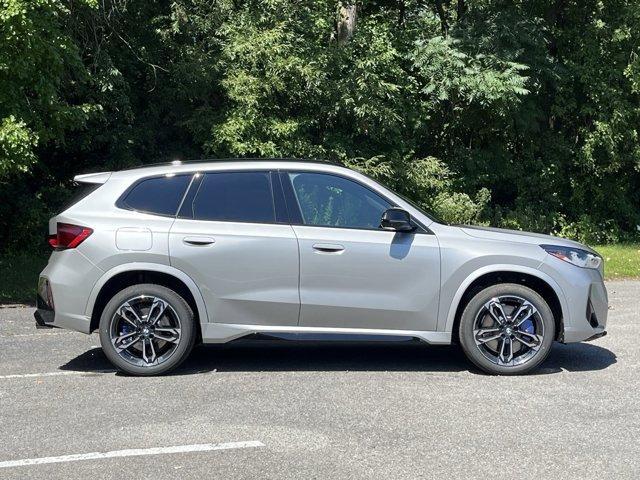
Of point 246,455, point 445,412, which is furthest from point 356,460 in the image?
point 445,412

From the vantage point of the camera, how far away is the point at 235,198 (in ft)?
24.7

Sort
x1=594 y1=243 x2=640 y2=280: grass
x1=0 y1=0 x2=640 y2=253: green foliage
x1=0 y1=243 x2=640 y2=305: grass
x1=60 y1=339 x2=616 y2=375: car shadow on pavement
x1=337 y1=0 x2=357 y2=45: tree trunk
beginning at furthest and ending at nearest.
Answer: x1=337 y1=0 x2=357 y2=45: tree trunk → x1=0 y1=0 x2=640 y2=253: green foliage → x1=594 y1=243 x2=640 y2=280: grass → x1=0 y1=243 x2=640 y2=305: grass → x1=60 y1=339 x2=616 y2=375: car shadow on pavement

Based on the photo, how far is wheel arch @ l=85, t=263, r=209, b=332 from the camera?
7242 mm

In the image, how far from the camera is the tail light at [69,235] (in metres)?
7.30

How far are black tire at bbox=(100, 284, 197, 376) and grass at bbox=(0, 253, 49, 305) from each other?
16.7ft

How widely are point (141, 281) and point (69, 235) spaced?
0.70 m

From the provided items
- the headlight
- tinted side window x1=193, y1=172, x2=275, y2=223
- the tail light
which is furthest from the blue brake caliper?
the tail light

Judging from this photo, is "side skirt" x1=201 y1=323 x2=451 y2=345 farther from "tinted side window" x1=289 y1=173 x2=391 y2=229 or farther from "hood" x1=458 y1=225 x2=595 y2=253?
"hood" x1=458 y1=225 x2=595 y2=253

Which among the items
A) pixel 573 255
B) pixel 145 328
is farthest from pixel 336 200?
pixel 573 255

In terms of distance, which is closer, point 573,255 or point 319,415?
point 319,415

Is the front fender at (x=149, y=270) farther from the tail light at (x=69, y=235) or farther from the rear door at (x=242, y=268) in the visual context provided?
the tail light at (x=69, y=235)

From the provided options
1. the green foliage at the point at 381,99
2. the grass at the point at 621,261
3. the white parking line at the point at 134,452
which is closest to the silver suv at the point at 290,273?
the white parking line at the point at 134,452

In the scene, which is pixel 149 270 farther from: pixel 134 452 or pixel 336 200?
pixel 134 452

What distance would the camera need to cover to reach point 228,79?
54.6 feet
